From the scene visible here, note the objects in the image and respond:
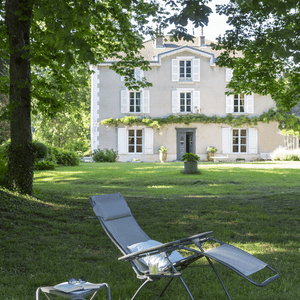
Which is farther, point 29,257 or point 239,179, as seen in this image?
point 239,179

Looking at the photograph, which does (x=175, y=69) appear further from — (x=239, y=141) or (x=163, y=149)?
(x=239, y=141)

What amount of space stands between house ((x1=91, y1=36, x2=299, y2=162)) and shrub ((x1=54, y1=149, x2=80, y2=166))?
18.9 feet

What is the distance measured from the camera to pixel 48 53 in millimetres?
7426

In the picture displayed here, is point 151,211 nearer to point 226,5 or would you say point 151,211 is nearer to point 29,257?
point 29,257

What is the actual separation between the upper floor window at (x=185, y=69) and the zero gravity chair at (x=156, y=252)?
66.1 ft

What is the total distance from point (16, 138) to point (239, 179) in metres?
7.34

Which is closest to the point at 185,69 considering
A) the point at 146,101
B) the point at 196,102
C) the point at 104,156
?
the point at 196,102

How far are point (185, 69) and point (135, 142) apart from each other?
5968 millimetres

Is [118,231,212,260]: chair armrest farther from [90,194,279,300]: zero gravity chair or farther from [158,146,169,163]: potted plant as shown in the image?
[158,146,169,163]: potted plant

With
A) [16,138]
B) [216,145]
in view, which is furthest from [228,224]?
[216,145]

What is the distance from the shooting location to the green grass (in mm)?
3092

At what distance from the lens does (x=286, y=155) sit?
66.3 feet

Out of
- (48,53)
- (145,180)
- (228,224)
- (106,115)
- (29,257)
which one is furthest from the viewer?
(106,115)

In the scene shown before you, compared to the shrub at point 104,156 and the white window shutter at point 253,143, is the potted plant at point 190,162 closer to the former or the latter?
the shrub at point 104,156
